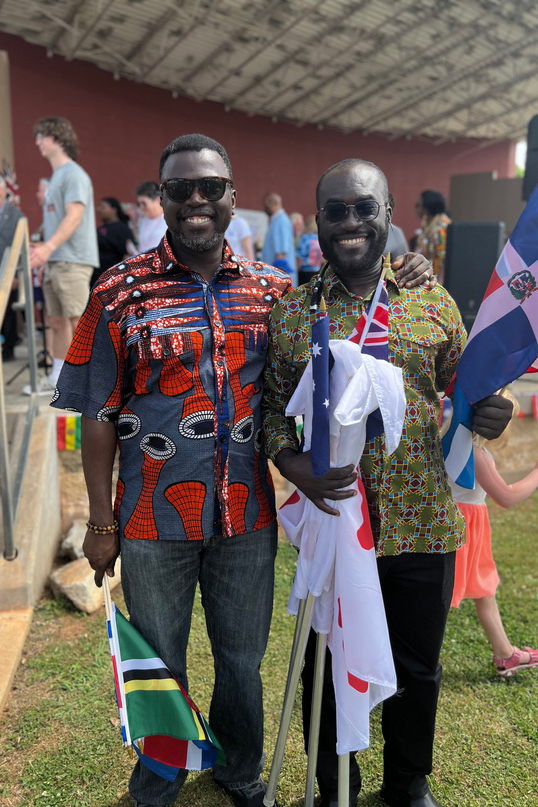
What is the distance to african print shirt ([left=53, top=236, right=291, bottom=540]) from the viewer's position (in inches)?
74.4

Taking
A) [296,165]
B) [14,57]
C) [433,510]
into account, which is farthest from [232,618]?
[296,165]

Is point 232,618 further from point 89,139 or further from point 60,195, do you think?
point 89,139

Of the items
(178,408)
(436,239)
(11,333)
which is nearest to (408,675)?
(178,408)

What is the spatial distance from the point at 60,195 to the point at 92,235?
358mm

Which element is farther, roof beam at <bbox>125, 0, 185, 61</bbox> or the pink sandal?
roof beam at <bbox>125, 0, 185, 61</bbox>

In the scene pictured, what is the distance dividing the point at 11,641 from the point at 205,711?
100 cm

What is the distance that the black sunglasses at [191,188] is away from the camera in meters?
1.87

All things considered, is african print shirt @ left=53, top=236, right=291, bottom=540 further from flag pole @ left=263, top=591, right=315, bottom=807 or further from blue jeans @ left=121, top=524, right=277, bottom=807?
flag pole @ left=263, top=591, right=315, bottom=807

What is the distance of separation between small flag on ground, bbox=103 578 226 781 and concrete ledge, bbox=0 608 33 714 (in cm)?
103

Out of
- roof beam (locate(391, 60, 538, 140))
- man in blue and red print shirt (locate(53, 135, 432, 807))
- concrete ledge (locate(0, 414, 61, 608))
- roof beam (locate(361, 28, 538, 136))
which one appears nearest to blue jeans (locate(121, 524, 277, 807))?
man in blue and red print shirt (locate(53, 135, 432, 807))

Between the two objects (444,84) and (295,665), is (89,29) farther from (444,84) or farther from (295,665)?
(295,665)

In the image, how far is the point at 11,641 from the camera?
120 inches

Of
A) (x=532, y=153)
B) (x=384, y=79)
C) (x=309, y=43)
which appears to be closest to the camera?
(x=532, y=153)

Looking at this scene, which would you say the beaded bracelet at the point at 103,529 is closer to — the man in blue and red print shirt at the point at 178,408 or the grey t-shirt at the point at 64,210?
the man in blue and red print shirt at the point at 178,408
